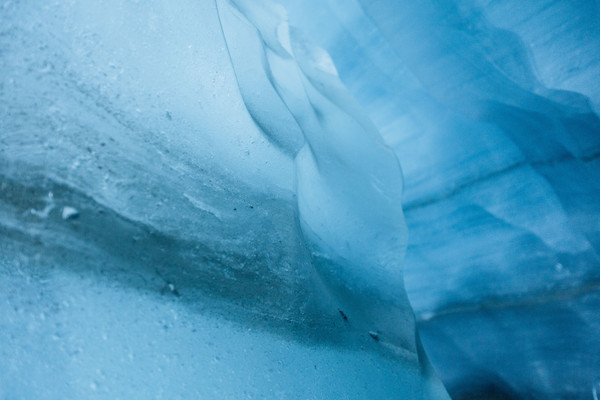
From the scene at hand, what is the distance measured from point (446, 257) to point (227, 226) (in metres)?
0.63

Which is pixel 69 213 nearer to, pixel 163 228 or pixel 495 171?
pixel 163 228

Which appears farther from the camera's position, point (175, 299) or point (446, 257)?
point (446, 257)

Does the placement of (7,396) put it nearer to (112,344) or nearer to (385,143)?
(112,344)

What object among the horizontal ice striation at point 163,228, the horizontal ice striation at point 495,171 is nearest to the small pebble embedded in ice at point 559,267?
the horizontal ice striation at point 495,171

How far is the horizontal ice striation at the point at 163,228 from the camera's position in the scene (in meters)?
0.52

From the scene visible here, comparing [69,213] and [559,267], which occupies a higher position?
[559,267]

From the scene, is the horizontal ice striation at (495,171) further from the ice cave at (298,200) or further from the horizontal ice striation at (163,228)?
the horizontal ice striation at (163,228)

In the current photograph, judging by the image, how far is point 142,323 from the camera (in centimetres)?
57

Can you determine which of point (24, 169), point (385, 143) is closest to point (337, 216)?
point (385, 143)

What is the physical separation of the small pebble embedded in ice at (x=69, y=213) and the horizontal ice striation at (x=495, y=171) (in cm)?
83

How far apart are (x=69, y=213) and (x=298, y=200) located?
553 millimetres

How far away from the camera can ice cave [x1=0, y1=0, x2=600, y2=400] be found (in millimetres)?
551

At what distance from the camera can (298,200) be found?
3.32ft

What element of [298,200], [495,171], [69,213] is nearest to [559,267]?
[495,171]
